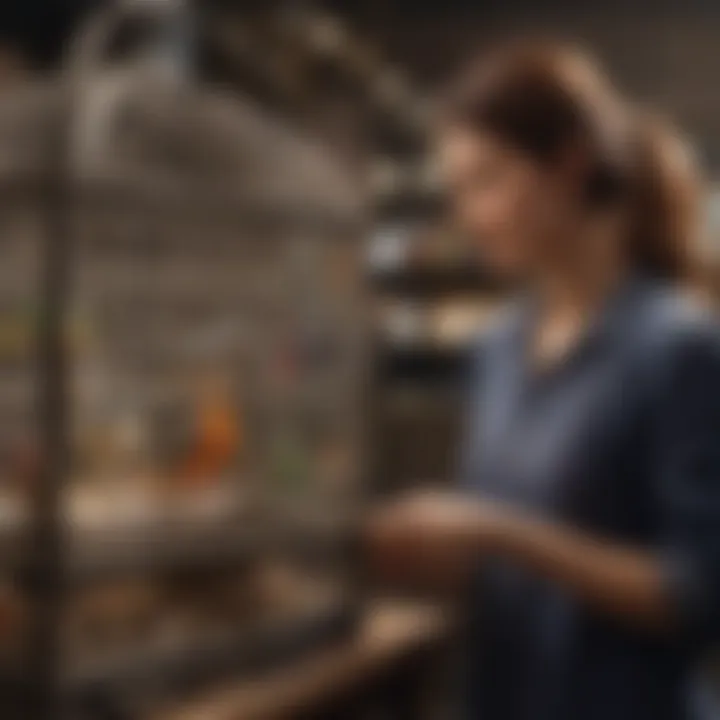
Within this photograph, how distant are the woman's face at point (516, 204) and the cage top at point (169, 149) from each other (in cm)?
20

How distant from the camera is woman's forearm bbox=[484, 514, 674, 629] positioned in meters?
1.19

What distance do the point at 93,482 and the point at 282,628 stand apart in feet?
0.89

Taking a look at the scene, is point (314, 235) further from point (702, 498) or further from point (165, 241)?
point (702, 498)

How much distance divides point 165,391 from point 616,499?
0.41 meters

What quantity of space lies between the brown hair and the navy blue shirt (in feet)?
0.19

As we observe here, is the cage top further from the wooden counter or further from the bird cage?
the wooden counter

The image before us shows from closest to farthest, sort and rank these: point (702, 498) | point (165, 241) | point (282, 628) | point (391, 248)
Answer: point (702, 498) < point (165, 241) < point (282, 628) < point (391, 248)

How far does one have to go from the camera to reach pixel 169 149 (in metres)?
1.30

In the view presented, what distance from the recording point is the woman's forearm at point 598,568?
3.90ft

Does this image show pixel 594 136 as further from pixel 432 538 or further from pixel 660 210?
pixel 432 538

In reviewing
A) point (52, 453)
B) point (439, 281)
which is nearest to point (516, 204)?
→ point (52, 453)

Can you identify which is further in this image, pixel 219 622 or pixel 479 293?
pixel 479 293

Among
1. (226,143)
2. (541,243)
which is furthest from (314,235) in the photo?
(541,243)

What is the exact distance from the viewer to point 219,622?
1367 millimetres
